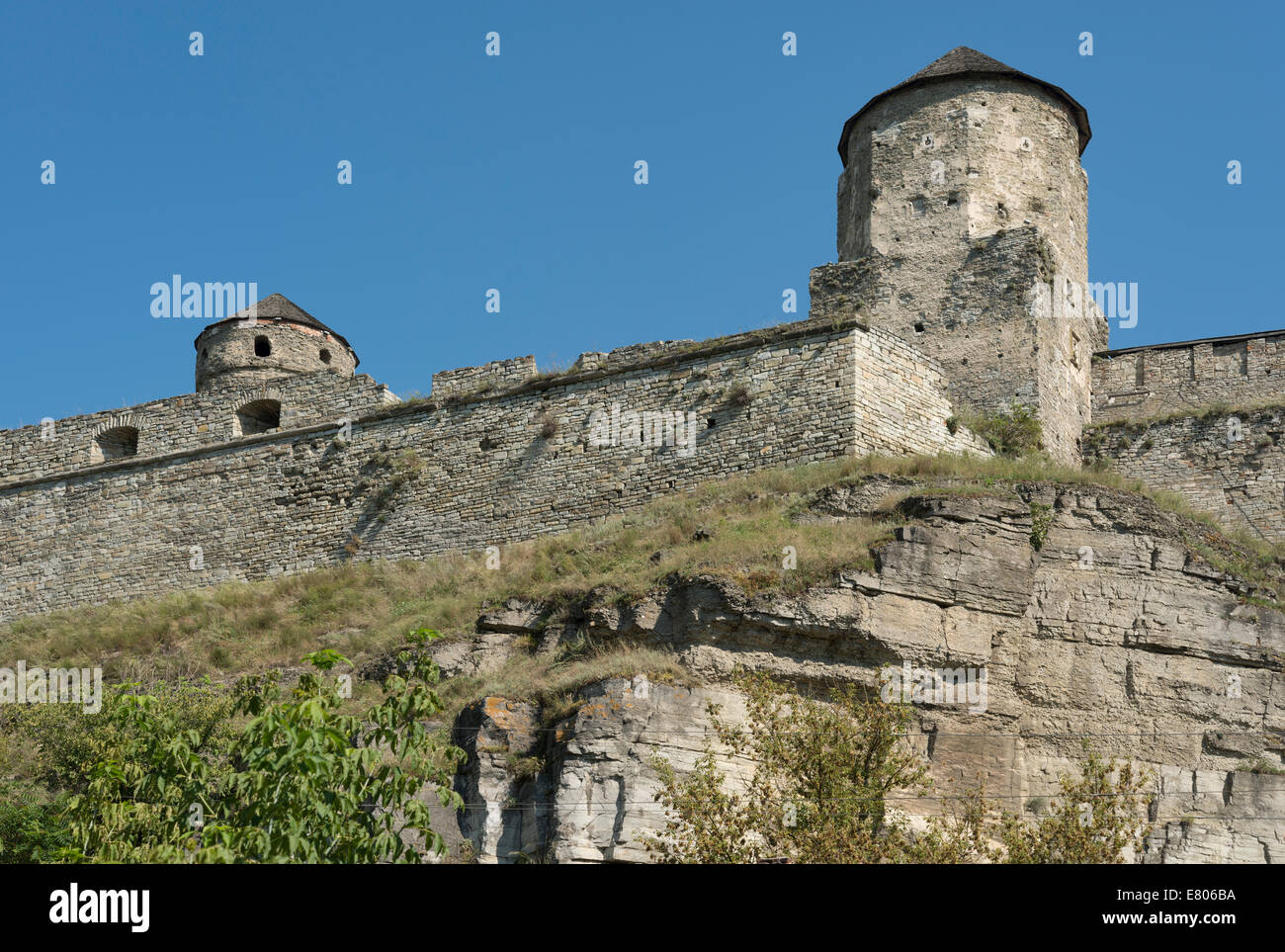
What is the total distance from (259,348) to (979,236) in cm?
1612

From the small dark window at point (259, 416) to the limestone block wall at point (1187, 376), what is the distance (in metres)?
15.9

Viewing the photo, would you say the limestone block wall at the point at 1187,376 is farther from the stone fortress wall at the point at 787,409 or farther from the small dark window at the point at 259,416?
the small dark window at the point at 259,416

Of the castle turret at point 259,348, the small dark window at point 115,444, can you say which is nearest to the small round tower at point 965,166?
the castle turret at point 259,348

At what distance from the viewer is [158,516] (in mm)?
31859

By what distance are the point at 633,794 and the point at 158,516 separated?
1740cm

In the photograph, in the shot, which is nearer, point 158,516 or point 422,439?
point 422,439

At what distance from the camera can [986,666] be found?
802 inches

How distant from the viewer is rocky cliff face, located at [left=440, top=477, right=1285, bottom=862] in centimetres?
1814

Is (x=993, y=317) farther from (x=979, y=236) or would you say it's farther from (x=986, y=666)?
(x=986, y=666)

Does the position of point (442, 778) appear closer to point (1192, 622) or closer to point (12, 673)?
point (1192, 622)

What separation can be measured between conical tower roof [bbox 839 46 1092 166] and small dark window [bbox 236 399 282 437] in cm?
1226

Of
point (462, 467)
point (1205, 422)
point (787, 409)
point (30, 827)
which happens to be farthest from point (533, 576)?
point (1205, 422)

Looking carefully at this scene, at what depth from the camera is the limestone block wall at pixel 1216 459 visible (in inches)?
1069

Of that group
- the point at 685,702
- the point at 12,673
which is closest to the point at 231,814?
the point at 685,702
